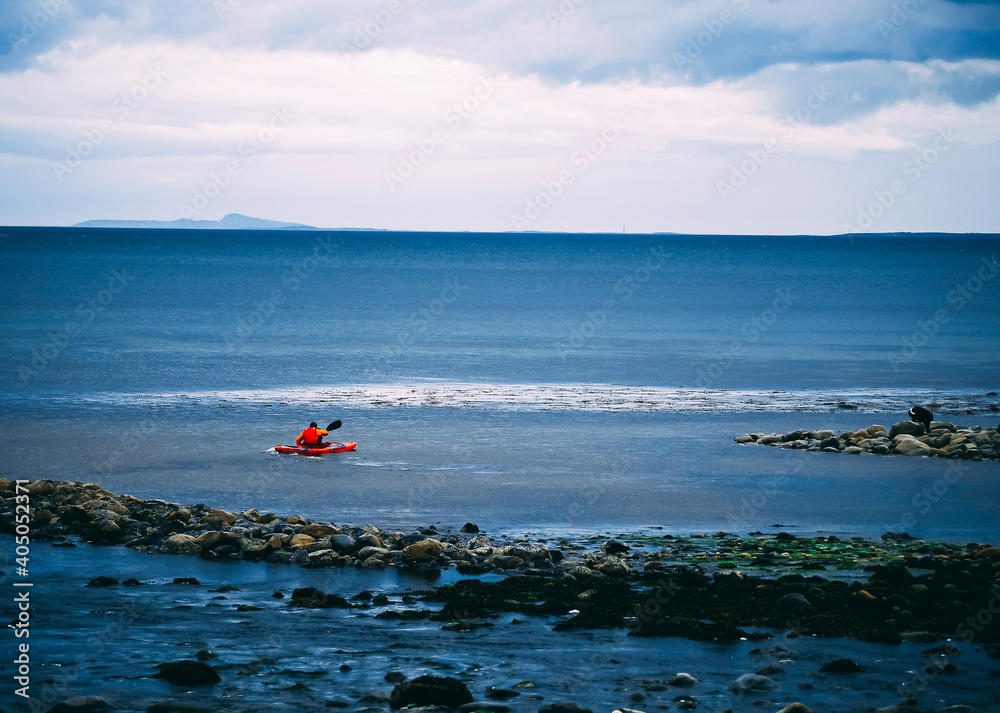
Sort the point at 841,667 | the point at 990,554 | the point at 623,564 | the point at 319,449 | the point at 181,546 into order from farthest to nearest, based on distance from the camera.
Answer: the point at 319,449 < the point at 181,546 < the point at 990,554 < the point at 623,564 < the point at 841,667

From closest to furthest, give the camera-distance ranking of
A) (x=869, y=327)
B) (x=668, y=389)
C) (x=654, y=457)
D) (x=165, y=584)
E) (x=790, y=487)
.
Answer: (x=165, y=584)
(x=790, y=487)
(x=654, y=457)
(x=668, y=389)
(x=869, y=327)

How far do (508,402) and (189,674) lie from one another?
2524 centimetres

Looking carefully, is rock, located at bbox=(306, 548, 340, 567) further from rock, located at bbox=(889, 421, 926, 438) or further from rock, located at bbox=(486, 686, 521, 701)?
rock, located at bbox=(889, 421, 926, 438)

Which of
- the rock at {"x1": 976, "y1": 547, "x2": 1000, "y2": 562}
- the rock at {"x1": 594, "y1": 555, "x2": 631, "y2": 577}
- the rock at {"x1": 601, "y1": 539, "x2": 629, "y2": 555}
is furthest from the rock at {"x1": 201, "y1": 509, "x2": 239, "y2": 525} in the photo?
the rock at {"x1": 976, "y1": 547, "x2": 1000, "y2": 562}

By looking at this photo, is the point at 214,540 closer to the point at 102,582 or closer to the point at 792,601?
the point at 102,582

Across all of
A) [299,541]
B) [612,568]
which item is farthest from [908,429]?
[299,541]

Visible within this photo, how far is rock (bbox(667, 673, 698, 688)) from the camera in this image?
11.3 m

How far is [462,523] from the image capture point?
19.7 metres

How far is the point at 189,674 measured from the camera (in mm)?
11234

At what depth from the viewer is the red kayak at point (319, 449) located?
26406 millimetres

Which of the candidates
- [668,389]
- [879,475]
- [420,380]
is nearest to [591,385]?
[668,389]

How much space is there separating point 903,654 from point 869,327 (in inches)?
2329

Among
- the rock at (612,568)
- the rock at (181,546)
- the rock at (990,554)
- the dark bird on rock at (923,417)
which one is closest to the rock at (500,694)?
the rock at (612,568)

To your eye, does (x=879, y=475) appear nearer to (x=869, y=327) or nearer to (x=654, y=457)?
(x=654, y=457)
